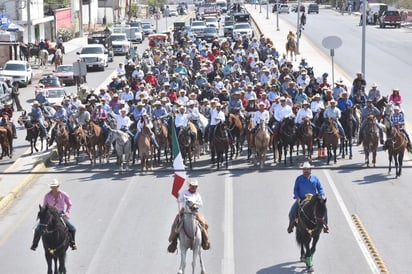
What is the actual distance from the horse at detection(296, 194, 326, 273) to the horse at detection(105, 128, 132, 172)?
11.1 metres

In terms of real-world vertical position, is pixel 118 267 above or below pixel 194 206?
below

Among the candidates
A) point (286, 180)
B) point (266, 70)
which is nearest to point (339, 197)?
point (286, 180)

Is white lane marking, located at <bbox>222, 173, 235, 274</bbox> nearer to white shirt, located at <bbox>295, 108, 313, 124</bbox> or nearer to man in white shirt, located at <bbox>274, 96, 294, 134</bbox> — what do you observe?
man in white shirt, located at <bbox>274, 96, 294, 134</bbox>

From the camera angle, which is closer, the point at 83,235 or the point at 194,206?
the point at 194,206

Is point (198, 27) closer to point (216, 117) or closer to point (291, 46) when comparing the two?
point (291, 46)

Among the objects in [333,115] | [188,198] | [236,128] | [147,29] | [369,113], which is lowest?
[147,29]

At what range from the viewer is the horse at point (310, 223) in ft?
58.3

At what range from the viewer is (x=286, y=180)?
2723cm

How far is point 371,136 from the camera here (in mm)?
28594

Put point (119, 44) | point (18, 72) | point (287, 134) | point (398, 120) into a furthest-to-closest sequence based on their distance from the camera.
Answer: point (119, 44) → point (18, 72) → point (287, 134) → point (398, 120)

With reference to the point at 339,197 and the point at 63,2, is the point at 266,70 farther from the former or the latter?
the point at 63,2

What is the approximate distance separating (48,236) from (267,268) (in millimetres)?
4323

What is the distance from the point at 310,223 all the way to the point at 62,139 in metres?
13.5

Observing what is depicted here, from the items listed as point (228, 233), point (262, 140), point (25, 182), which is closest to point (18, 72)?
point (25, 182)
